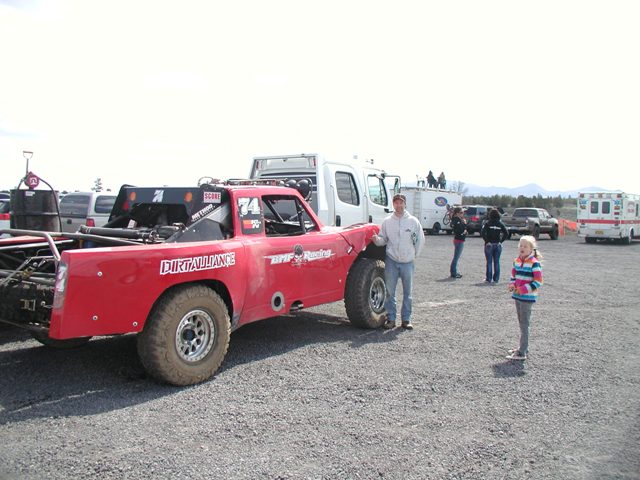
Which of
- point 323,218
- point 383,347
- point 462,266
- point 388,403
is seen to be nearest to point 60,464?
point 388,403

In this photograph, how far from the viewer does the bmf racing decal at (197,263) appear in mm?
5176

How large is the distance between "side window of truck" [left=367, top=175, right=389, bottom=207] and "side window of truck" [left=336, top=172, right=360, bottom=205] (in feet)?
1.53

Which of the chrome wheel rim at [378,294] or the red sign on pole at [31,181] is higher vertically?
the red sign on pole at [31,181]

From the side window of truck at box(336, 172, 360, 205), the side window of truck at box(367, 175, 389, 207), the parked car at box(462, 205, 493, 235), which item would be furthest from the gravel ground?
the parked car at box(462, 205, 493, 235)

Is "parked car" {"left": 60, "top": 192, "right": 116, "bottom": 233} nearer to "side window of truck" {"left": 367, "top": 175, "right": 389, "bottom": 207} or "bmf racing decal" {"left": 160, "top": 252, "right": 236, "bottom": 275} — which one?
"side window of truck" {"left": 367, "top": 175, "right": 389, "bottom": 207}

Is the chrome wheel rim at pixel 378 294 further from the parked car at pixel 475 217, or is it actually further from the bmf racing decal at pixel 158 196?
the parked car at pixel 475 217

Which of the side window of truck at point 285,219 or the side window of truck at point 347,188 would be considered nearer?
the side window of truck at point 285,219

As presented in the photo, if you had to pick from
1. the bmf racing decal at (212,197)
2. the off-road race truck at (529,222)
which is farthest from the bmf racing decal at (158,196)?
the off-road race truck at (529,222)

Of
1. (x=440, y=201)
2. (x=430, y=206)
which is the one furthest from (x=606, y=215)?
(x=440, y=201)

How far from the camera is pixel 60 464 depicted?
12.3 feet

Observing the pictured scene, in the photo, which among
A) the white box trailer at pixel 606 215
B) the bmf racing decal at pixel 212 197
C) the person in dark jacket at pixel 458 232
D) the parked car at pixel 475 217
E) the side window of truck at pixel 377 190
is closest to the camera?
the bmf racing decal at pixel 212 197

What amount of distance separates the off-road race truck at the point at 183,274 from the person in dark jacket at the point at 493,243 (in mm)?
6207

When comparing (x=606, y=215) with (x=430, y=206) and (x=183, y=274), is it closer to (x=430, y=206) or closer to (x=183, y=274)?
(x=430, y=206)

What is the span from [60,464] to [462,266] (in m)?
14.4
